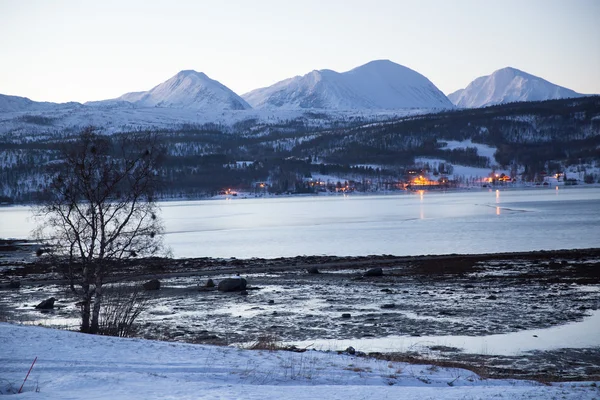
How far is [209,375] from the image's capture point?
11.5 meters

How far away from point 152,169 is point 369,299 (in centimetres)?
1332

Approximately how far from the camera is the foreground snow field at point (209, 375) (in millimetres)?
10391

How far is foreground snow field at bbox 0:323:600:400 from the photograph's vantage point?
1039 cm

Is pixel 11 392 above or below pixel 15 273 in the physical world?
above

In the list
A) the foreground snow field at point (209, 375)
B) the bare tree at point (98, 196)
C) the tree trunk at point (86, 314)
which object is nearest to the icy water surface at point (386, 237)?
the bare tree at point (98, 196)

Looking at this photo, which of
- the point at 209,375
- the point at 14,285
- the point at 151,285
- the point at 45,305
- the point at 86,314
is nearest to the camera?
the point at 209,375

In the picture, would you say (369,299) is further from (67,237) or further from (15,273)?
(15,273)

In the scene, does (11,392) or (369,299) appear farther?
(369,299)

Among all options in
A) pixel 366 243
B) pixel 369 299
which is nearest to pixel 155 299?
pixel 369 299

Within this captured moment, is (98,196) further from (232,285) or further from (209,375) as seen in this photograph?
(232,285)

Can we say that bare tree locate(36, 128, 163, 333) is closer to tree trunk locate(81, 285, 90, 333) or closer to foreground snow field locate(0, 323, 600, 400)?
tree trunk locate(81, 285, 90, 333)

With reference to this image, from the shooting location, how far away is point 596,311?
24.1 metres

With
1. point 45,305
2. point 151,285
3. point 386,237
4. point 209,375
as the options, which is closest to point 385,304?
point 151,285

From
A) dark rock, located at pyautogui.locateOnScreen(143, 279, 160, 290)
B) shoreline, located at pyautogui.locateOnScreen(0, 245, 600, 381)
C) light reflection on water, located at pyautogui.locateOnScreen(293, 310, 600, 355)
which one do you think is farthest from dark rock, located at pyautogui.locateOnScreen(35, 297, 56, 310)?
light reflection on water, located at pyautogui.locateOnScreen(293, 310, 600, 355)
